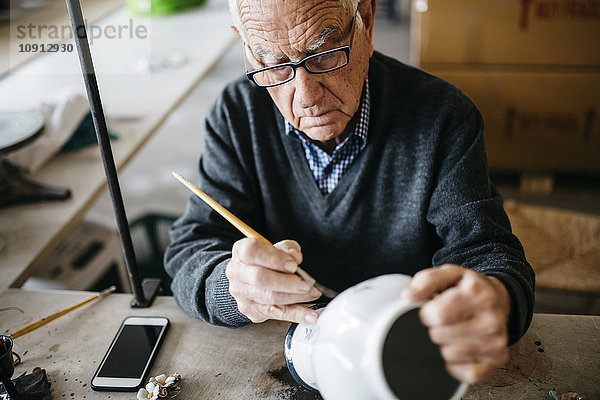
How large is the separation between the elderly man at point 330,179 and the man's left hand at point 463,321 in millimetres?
119

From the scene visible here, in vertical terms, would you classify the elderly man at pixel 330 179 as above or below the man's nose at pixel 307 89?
below

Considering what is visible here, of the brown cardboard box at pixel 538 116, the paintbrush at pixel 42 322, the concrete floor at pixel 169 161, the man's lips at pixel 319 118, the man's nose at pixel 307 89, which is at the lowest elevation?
the concrete floor at pixel 169 161

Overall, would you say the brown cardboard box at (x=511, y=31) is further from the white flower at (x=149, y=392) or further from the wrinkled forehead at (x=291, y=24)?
the white flower at (x=149, y=392)

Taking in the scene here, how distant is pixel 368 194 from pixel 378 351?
66cm

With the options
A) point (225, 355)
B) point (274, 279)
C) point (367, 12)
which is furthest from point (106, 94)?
point (274, 279)

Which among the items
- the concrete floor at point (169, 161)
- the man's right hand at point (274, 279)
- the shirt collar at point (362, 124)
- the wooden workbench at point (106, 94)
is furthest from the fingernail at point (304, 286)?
the concrete floor at point (169, 161)

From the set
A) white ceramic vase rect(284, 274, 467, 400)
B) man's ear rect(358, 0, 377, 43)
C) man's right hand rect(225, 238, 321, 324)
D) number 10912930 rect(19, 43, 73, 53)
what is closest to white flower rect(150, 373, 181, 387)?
man's right hand rect(225, 238, 321, 324)

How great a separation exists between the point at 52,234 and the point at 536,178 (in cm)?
259

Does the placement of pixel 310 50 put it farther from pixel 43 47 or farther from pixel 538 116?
pixel 538 116

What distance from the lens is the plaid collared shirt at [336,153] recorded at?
47.4 inches

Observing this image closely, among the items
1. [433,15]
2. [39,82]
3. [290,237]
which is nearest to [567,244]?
[290,237]

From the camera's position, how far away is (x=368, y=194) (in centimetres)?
124

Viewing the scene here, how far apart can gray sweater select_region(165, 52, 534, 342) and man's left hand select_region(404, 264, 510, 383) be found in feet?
1.19

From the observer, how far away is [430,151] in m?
1.17
